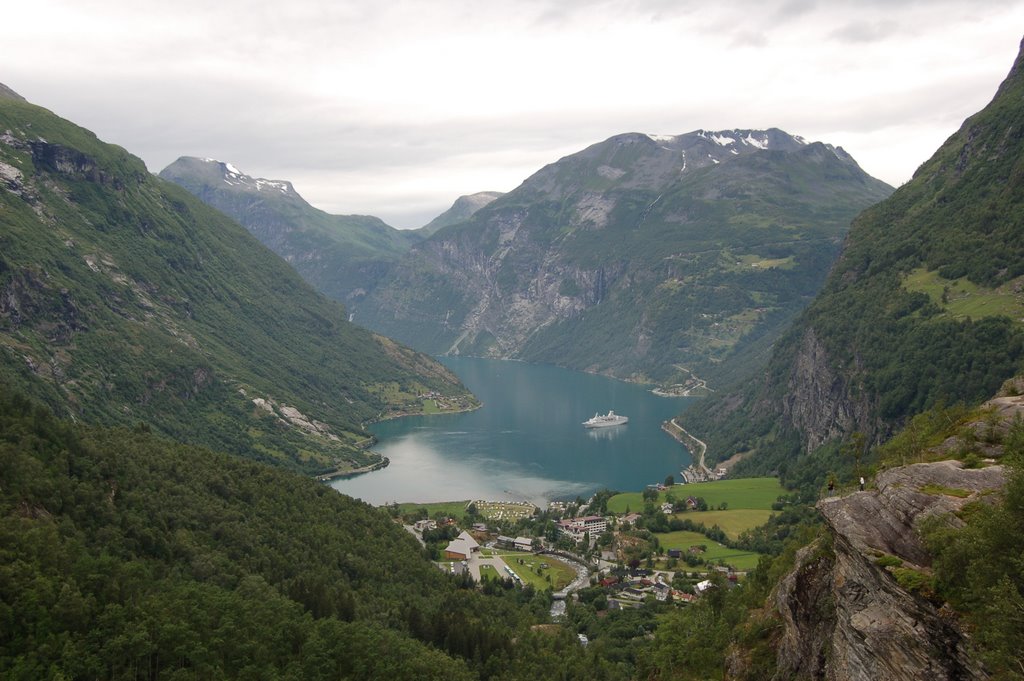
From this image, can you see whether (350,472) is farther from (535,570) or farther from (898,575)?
(898,575)

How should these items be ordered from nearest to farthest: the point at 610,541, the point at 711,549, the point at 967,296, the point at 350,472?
the point at 711,549 → the point at 610,541 → the point at 967,296 → the point at 350,472

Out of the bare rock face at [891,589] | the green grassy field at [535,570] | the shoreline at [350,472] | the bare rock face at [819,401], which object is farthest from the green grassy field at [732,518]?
the bare rock face at [891,589]

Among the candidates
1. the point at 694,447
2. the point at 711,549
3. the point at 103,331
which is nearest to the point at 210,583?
the point at 711,549

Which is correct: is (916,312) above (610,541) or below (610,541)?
above

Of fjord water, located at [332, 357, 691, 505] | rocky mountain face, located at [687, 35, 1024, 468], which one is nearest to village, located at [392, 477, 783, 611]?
fjord water, located at [332, 357, 691, 505]

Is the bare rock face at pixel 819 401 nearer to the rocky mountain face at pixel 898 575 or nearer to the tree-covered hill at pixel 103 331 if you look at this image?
the tree-covered hill at pixel 103 331

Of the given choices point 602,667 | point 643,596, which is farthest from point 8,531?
point 643,596
